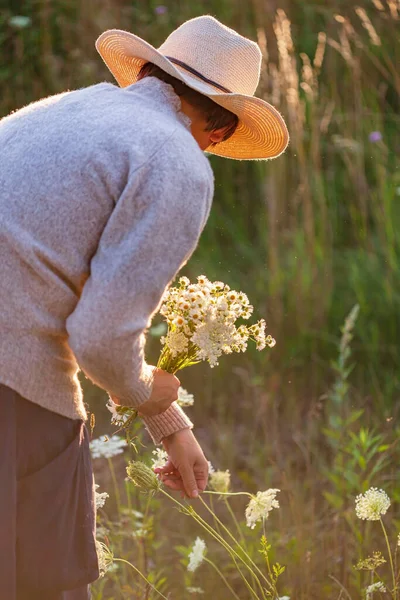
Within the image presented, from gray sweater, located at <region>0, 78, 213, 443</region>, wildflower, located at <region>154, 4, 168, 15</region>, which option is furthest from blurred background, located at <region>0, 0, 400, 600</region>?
gray sweater, located at <region>0, 78, 213, 443</region>

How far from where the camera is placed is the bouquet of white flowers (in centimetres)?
167

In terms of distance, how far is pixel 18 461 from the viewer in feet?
4.94

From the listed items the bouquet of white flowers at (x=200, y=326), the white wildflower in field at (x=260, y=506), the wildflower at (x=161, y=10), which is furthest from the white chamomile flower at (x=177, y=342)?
the wildflower at (x=161, y=10)

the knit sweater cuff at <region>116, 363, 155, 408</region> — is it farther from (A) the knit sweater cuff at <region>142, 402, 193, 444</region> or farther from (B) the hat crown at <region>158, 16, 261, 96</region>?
(B) the hat crown at <region>158, 16, 261, 96</region>

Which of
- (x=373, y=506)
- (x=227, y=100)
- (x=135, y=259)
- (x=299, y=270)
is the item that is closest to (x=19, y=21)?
(x=299, y=270)

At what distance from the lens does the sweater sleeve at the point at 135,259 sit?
135 centimetres

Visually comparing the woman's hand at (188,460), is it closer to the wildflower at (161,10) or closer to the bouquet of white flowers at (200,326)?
the bouquet of white flowers at (200,326)

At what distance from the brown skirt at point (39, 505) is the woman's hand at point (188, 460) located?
7.9 inches

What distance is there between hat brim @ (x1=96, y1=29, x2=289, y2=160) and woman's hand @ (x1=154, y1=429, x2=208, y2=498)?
599mm

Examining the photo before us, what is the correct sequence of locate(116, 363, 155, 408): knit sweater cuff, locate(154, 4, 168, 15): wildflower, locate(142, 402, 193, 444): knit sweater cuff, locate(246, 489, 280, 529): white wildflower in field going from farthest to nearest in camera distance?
locate(154, 4, 168, 15): wildflower
locate(246, 489, 280, 529): white wildflower in field
locate(142, 402, 193, 444): knit sweater cuff
locate(116, 363, 155, 408): knit sweater cuff

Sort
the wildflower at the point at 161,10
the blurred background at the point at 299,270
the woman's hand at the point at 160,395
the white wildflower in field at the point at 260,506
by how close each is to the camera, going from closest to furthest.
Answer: the woman's hand at the point at 160,395 < the white wildflower in field at the point at 260,506 < the blurred background at the point at 299,270 < the wildflower at the point at 161,10

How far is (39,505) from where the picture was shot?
4.99 feet

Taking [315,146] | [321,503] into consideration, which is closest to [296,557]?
[321,503]

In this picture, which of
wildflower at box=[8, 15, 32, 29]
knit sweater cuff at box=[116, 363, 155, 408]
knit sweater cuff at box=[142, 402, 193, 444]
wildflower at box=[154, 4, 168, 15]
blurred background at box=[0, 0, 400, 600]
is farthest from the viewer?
wildflower at box=[154, 4, 168, 15]
